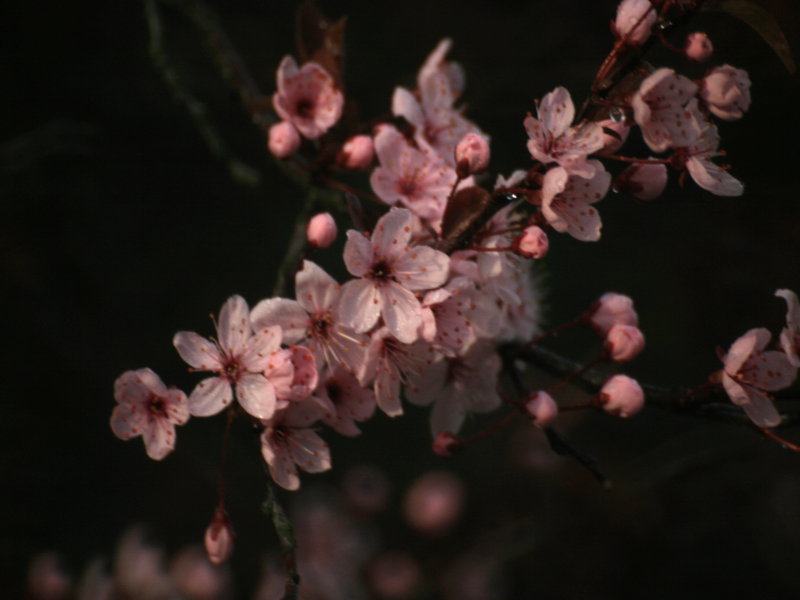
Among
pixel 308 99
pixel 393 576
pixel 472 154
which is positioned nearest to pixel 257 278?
pixel 308 99

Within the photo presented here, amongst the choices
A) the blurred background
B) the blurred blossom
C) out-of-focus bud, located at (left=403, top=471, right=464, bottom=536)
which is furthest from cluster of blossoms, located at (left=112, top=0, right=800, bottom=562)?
the blurred blossom

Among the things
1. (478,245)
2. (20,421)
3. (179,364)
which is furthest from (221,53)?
(20,421)

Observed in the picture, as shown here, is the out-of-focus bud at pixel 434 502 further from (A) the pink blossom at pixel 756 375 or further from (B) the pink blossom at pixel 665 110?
(B) the pink blossom at pixel 665 110

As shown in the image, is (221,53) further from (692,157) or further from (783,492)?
(783,492)

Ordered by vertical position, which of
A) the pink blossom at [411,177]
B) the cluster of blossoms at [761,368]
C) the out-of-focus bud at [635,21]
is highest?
the out-of-focus bud at [635,21]

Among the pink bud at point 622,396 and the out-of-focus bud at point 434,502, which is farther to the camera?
the out-of-focus bud at point 434,502

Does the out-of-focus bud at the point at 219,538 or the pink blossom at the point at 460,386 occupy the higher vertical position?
the pink blossom at the point at 460,386

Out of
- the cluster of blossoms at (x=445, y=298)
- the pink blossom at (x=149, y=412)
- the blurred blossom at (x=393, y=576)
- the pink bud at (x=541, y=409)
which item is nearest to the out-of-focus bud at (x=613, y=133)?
the cluster of blossoms at (x=445, y=298)

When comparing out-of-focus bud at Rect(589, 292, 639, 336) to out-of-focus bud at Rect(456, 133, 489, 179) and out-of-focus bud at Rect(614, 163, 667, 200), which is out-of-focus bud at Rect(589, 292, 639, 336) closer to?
out-of-focus bud at Rect(614, 163, 667, 200)
